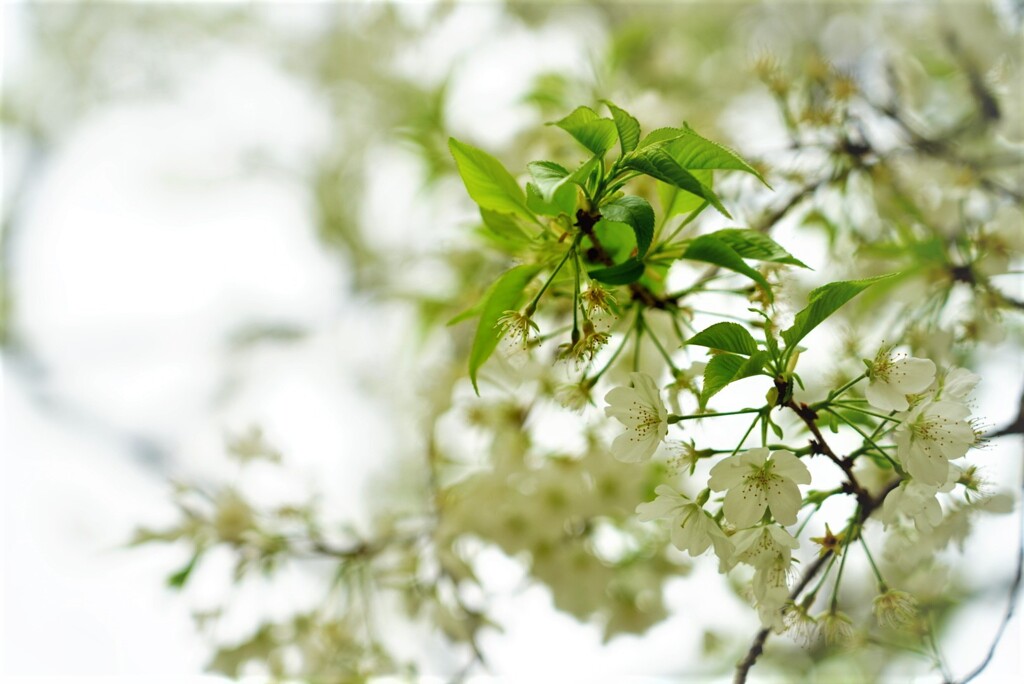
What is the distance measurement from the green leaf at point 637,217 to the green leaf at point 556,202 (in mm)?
52

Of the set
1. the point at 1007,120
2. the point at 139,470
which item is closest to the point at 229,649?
the point at 1007,120

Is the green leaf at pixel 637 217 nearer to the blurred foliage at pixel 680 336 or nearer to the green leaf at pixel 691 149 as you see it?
the green leaf at pixel 691 149

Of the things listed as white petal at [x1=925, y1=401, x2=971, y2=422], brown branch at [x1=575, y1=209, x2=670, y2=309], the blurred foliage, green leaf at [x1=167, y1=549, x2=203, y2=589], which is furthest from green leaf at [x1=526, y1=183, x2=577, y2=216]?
green leaf at [x1=167, y1=549, x2=203, y2=589]

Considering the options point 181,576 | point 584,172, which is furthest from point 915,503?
point 181,576

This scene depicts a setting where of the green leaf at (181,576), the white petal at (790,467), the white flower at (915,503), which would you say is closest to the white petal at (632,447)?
the white petal at (790,467)

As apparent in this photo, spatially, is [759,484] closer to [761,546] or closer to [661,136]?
[761,546]

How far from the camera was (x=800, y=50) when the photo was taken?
7.07 ft

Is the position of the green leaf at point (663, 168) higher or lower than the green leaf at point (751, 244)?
lower

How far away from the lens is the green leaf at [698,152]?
678mm

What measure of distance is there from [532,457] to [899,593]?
0.53 m

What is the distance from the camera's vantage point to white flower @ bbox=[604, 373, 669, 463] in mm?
732

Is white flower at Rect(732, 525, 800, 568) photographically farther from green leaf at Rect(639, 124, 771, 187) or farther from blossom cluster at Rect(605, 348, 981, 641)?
green leaf at Rect(639, 124, 771, 187)

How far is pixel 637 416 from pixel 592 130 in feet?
0.81

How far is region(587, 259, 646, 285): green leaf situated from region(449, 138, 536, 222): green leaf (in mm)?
111
